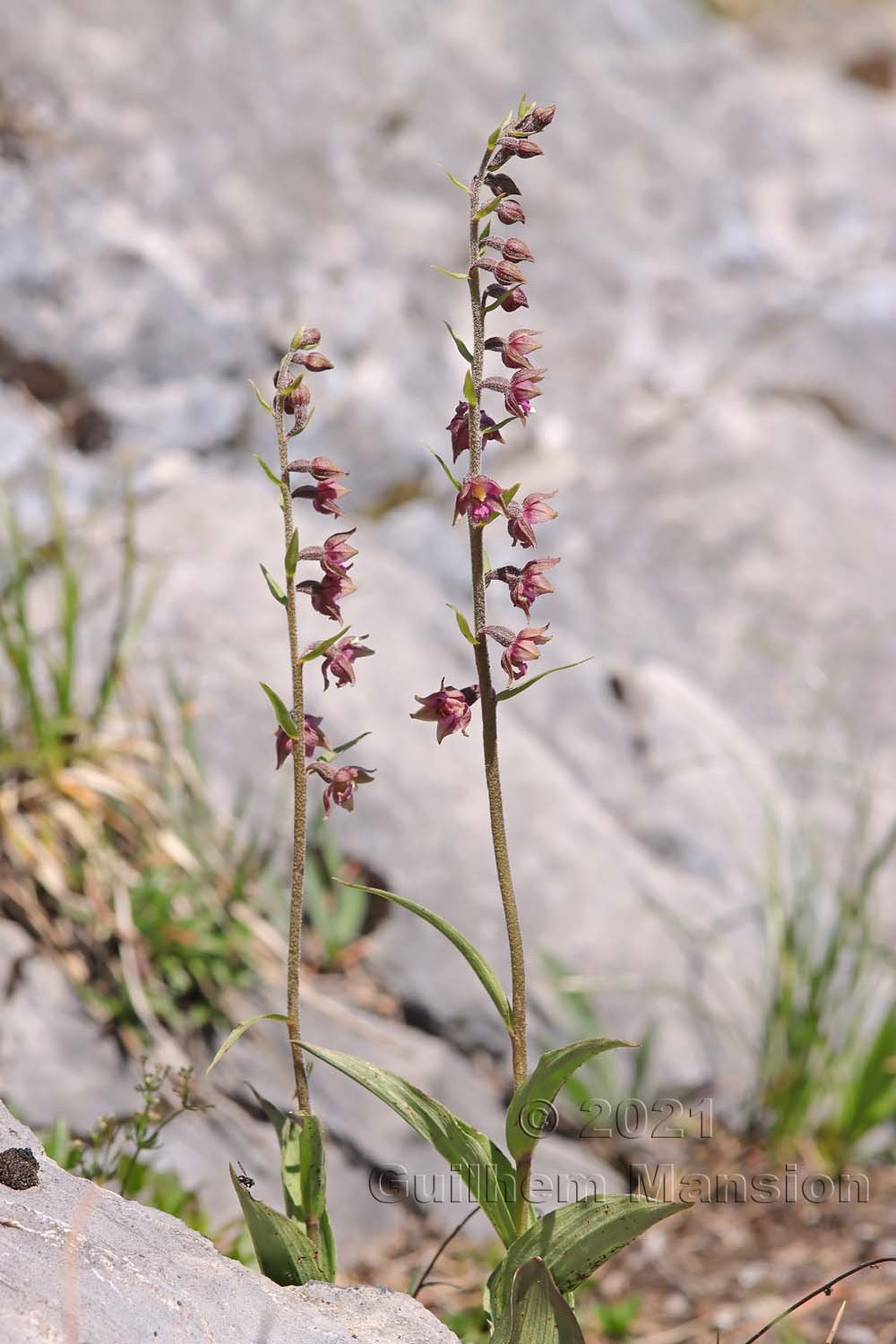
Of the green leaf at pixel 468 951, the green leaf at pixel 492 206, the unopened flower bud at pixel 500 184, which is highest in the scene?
the unopened flower bud at pixel 500 184

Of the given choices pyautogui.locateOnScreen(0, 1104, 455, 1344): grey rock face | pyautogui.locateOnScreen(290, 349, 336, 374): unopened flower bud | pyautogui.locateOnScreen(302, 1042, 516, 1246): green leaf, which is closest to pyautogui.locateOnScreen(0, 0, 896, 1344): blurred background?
pyautogui.locateOnScreen(0, 1104, 455, 1344): grey rock face

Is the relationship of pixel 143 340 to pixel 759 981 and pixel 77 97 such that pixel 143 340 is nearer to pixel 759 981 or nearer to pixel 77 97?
pixel 77 97

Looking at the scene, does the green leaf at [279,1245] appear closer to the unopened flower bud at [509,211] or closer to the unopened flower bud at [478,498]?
the unopened flower bud at [478,498]

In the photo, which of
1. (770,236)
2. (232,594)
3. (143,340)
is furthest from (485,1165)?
(770,236)

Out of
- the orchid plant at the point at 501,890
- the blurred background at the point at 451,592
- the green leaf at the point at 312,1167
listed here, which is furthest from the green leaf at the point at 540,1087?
the blurred background at the point at 451,592

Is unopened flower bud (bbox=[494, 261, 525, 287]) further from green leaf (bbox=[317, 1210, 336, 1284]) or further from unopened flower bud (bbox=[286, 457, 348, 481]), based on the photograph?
green leaf (bbox=[317, 1210, 336, 1284])

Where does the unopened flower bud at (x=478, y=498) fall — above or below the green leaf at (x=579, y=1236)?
above

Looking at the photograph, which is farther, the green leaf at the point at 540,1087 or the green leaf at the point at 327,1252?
the green leaf at the point at 327,1252
